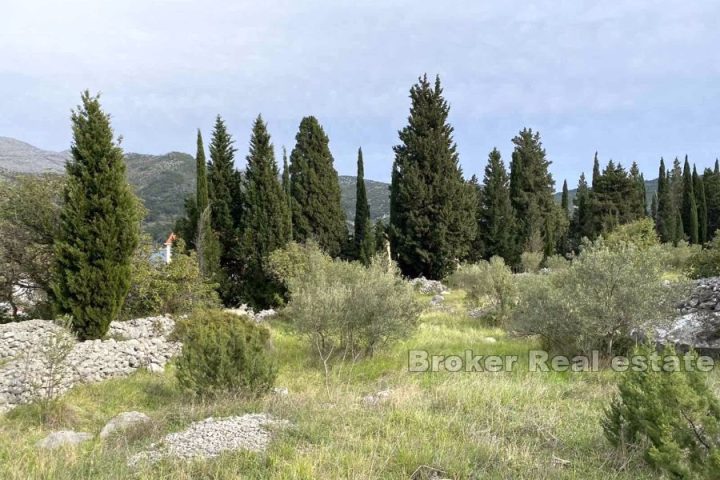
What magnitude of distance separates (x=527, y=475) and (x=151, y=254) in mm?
12620

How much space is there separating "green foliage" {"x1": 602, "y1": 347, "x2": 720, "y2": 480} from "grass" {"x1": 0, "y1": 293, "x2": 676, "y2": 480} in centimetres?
25

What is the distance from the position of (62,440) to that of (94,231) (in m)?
7.02

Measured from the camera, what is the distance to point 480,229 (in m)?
30.3

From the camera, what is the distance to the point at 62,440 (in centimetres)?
460

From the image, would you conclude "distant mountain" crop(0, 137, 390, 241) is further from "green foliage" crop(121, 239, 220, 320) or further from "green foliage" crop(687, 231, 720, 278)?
"green foliage" crop(687, 231, 720, 278)

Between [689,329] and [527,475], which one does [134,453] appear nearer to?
[527,475]

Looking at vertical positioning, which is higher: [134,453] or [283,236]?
[283,236]

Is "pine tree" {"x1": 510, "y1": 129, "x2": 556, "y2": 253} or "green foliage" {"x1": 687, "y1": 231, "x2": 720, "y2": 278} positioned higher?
"pine tree" {"x1": 510, "y1": 129, "x2": 556, "y2": 253}

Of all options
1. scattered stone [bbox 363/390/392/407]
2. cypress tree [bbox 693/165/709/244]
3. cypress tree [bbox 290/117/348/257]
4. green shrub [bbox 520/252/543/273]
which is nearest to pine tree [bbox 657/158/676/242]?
cypress tree [bbox 693/165/709/244]

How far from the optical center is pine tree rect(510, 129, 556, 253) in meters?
30.5

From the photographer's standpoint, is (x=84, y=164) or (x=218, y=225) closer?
(x=84, y=164)

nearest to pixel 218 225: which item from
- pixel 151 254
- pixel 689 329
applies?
pixel 151 254

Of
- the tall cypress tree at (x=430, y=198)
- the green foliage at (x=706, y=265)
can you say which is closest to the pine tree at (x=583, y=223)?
the tall cypress tree at (x=430, y=198)

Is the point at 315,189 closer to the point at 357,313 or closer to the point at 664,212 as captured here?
the point at 357,313
